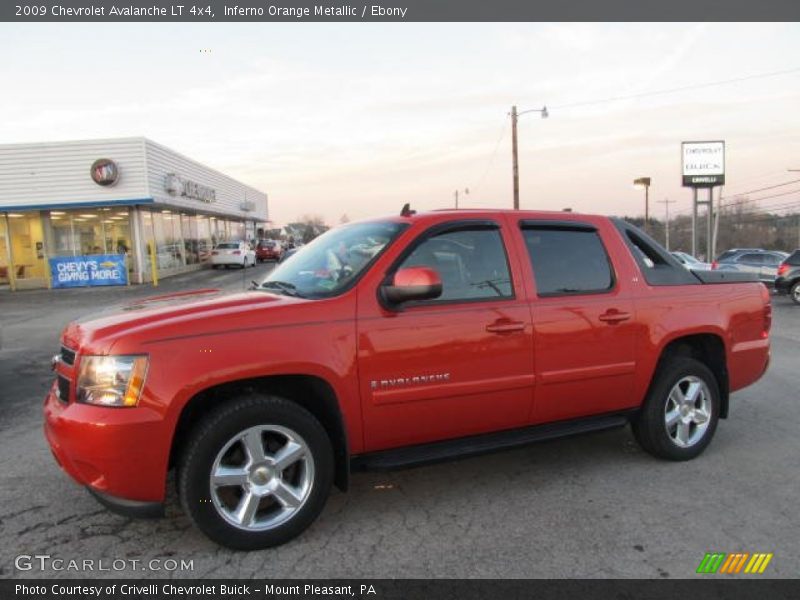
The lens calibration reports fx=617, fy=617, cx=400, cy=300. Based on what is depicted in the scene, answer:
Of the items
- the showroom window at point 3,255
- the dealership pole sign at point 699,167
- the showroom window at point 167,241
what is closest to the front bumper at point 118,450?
the showroom window at point 167,241

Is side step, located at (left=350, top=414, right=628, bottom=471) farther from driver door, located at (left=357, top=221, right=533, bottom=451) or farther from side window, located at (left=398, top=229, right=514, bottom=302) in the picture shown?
side window, located at (left=398, top=229, right=514, bottom=302)

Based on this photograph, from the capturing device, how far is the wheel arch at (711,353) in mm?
4676

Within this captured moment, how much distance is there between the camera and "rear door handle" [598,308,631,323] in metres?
4.12

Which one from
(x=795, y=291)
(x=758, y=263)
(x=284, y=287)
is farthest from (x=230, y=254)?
(x=284, y=287)

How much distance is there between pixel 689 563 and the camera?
312cm

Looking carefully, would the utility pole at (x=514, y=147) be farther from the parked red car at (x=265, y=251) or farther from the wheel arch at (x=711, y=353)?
the wheel arch at (x=711, y=353)

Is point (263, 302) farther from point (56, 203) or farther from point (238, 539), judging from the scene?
point (56, 203)

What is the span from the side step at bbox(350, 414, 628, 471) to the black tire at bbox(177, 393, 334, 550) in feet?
0.91

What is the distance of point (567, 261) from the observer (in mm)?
4199

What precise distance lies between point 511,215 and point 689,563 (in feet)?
7.44

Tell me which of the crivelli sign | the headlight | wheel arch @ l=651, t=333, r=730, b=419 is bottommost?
wheel arch @ l=651, t=333, r=730, b=419

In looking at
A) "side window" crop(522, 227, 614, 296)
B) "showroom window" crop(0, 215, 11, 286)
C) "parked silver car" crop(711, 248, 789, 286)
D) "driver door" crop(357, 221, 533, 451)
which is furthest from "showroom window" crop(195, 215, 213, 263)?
"driver door" crop(357, 221, 533, 451)

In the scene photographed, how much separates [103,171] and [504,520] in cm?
2434

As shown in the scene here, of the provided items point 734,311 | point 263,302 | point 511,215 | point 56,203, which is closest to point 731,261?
point 734,311
